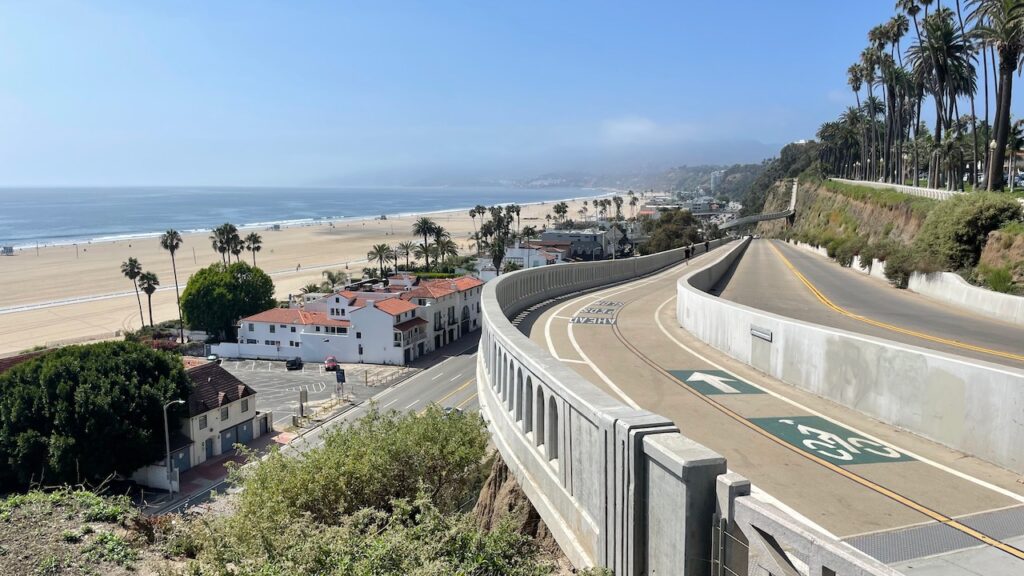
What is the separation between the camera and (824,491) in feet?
26.1

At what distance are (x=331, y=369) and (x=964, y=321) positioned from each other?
45.4m

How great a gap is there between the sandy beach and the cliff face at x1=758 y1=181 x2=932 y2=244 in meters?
67.2

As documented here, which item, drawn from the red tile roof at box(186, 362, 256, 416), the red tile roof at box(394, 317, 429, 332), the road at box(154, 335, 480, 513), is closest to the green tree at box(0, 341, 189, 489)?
the red tile roof at box(186, 362, 256, 416)

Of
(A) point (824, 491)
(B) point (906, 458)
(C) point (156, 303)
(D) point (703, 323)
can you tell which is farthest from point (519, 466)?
(C) point (156, 303)

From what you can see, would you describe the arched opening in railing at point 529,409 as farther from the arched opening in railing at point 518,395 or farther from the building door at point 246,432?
the building door at point 246,432

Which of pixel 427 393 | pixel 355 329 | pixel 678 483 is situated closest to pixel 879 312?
pixel 678 483

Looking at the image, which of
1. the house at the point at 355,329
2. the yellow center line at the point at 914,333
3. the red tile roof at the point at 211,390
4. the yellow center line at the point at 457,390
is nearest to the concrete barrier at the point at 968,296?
the yellow center line at the point at 914,333

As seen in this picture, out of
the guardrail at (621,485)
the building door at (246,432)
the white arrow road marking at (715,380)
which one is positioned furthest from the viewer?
the building door at (246,432)

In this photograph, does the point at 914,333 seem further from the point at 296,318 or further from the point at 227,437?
the point at 296,318

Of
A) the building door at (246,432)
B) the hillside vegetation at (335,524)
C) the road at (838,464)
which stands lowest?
the building door at (246,432)

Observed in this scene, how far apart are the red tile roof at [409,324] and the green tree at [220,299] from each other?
68.2 ft

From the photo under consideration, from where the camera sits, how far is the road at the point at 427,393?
3888cm

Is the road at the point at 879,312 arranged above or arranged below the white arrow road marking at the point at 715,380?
below

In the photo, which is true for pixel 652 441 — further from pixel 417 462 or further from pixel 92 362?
pixel 92 362
